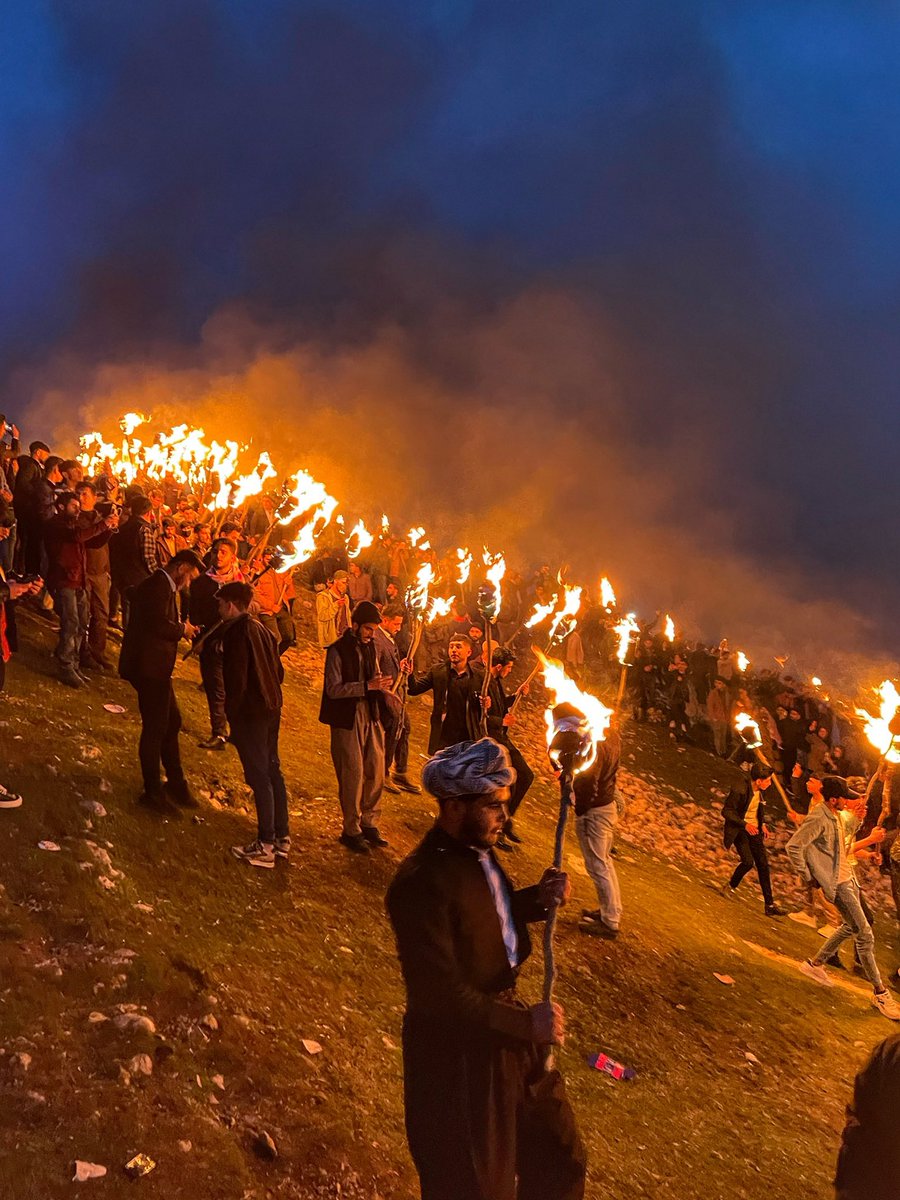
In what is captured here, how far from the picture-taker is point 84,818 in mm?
6383

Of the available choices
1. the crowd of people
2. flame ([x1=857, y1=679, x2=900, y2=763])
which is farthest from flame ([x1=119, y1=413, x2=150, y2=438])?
flame ([x1=857, y1=679, x2=900, y2=763])

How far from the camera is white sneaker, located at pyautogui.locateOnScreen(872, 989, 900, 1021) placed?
28.1ft

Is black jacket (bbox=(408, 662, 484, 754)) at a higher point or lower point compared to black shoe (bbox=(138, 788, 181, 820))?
higher

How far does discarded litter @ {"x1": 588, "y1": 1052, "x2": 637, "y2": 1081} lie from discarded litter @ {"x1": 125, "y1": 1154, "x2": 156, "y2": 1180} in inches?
140

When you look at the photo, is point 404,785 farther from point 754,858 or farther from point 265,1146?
point 265,1146

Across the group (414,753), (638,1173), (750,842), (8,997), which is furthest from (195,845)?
(750,842)

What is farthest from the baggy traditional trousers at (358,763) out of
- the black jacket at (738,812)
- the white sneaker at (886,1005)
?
the black jacket at (738,812)

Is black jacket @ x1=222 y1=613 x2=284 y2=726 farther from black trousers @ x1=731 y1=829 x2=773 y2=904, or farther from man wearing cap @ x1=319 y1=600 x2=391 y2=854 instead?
black trousers @ x1=731 y1=829 x2=773 y2=904

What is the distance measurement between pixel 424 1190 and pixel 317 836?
5.53 meters

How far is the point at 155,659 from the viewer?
23.0 ft

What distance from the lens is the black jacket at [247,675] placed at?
6938 mm

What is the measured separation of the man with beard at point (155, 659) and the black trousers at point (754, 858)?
9.37m

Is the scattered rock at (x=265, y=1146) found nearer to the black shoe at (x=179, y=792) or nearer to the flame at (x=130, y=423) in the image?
the black shoe at (x=179, y=792)

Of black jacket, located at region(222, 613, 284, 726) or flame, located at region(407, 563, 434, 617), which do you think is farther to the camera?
flame, located at region(407, 563, 434, 617)
